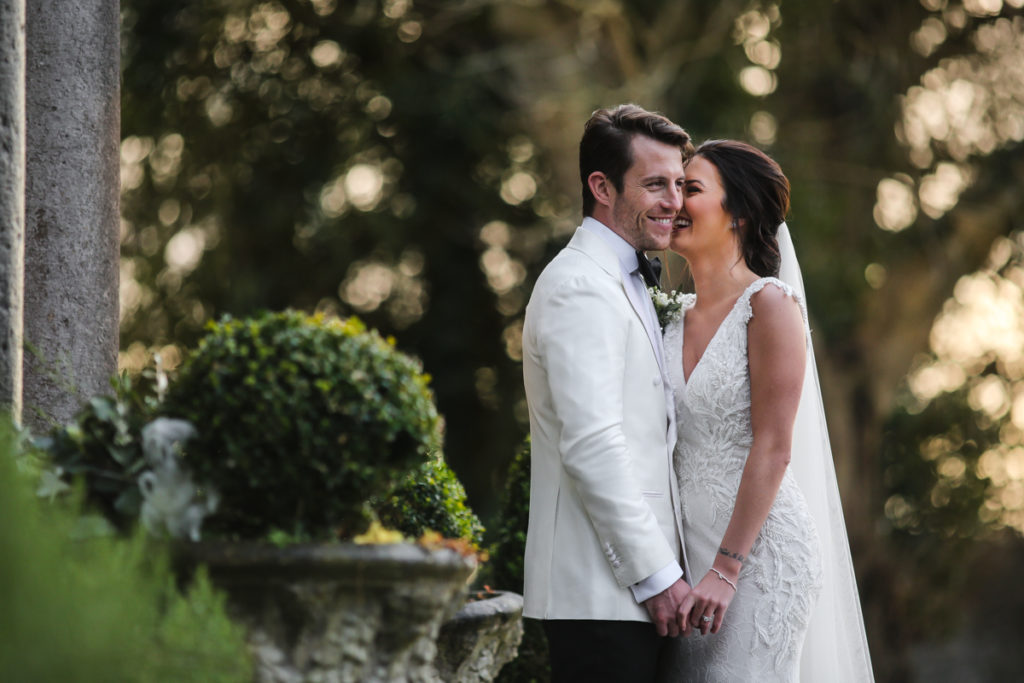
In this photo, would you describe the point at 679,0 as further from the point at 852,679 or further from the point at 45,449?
the point at 45,449

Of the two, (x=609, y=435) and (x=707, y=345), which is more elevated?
(x=707, y=345)

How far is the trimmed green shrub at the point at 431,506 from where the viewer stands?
3.66 metres

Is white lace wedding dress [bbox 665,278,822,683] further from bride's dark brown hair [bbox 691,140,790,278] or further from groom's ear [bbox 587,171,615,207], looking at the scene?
groom's ear [bbox 587,171,615,207]

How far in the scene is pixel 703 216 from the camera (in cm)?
392

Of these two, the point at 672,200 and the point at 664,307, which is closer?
the point at 672,200

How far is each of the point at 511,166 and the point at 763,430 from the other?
7838mm

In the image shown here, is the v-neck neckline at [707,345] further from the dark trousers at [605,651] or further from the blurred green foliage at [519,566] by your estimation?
the blurred green foliage at [519,566]

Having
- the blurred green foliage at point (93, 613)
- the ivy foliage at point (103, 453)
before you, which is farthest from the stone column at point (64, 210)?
the blurred green foliage at point (93, 613)

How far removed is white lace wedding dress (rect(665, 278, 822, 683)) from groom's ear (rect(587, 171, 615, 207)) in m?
0.59

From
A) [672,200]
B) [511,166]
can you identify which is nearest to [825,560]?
[672,200]

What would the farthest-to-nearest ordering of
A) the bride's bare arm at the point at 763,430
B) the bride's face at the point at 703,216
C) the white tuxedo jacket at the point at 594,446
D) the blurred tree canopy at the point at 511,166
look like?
the blurred tree canopy at the point at 511,166, the bride's face at the point at 703,216, the bride's bare arm at the point at 763,430, the white tuxedo jacket at the point at 594,446

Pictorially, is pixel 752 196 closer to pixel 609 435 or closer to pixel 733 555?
pixel 609 435

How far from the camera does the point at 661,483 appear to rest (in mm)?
3482

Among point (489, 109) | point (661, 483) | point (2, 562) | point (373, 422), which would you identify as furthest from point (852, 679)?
point (489, 109)
